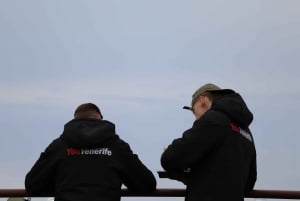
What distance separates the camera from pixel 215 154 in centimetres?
347

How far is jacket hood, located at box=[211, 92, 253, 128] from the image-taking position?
358 cm

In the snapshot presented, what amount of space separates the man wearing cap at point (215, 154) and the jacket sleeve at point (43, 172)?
0.91 metres

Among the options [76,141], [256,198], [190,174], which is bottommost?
[256,198]

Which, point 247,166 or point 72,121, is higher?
point 72,121

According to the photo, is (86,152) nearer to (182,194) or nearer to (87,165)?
(87,165)

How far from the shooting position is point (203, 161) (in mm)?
3490

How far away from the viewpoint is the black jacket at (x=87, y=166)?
12.1 feet

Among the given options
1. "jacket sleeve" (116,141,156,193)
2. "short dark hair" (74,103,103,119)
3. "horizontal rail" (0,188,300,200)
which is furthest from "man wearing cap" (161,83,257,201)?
"short dark hair" (74,103,103,119)

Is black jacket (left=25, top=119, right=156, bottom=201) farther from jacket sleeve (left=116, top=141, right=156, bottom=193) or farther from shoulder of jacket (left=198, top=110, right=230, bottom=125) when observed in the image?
shoulder of jacket (left=198, top=110, right=230, bottom=125)

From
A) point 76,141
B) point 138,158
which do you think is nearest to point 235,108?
point 138,158

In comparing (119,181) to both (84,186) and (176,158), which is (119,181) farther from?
(176,158)

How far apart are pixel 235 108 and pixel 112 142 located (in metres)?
1.00

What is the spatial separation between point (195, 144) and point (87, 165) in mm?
891

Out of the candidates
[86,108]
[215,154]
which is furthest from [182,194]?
[86,108]
